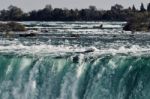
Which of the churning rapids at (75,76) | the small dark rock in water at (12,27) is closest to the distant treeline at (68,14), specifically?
the small dark rock in water at (12,27)

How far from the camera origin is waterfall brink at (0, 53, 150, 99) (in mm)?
28578

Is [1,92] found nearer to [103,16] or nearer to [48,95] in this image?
[48,95]

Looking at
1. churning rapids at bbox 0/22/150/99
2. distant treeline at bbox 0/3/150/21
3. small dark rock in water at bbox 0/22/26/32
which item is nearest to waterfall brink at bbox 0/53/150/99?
churning rapids at bbox 0/22/150/99

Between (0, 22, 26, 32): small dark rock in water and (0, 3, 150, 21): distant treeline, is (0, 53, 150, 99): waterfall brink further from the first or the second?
(0, 3, 150, 21): distant treeline

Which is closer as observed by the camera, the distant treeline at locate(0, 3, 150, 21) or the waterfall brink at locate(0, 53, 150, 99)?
the waterfall brink at locate(0, 53, 150, 99)

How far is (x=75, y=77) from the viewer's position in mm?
31266

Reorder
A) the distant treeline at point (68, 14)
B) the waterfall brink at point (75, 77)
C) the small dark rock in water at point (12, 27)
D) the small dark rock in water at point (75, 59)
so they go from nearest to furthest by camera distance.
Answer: the waterfall brink at point (75, 77) → the small dark rock in water at point (75, 59) → the small dark rock in water at point (12, 27) → the distant treeline at point (68, 14)

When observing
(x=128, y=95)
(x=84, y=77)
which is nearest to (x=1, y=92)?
(x=84, y=77)

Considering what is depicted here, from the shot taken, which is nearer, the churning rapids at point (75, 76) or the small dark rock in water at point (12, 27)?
the churning rapids at point (75, 76)

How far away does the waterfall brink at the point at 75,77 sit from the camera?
28578 mm

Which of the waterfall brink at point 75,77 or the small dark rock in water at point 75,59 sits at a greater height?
the small dark rock in water at point 75,59

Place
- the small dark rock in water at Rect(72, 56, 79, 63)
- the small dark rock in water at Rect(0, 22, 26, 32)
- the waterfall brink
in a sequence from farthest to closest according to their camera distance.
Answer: the small dark rock in water at Rect(0, 22, 26, 32), the small dark rock in water at Rect(72, 56, 79, 63), the waterfall brink

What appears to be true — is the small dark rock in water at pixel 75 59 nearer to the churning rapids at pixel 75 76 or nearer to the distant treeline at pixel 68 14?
the churning rapids at pixel 75 76

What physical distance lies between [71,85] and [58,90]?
3.07ft
